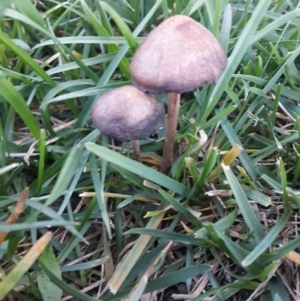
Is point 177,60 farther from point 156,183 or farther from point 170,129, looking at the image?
point 156,183

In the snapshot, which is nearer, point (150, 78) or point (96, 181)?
point (150, 78)

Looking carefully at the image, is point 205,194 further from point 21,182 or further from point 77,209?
point 21,182

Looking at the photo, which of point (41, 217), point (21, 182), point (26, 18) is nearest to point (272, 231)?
point (41, 217)

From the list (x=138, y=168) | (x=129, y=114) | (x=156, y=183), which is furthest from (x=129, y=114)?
(x=156, y=183)

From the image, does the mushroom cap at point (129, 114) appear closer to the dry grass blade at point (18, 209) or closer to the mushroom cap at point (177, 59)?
the mushroom cap at point (177, 59)

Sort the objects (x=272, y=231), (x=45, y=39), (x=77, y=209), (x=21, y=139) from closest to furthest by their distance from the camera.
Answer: (x=272, y=231)
(x=77, y=209)
(x=21, y=139)
(x=45, y=39)

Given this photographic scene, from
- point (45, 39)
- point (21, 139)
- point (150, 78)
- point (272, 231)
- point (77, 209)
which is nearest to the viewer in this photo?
point (150, 78)


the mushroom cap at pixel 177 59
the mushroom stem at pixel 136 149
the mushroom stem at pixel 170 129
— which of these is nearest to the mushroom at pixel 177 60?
the mushroom cap at pixel 177 59
